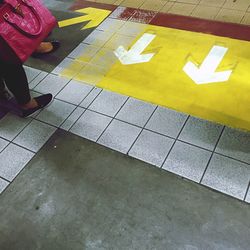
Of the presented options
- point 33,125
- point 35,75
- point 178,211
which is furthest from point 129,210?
point 35,75

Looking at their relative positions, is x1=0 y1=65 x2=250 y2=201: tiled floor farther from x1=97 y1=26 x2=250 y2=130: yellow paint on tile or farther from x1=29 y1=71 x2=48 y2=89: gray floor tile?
x1=29 y1=71 x2=48 y2=89: gray floor tile

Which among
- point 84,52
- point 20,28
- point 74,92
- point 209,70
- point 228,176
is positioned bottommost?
point 228,176

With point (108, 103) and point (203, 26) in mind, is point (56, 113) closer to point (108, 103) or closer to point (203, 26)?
point (108, 103)

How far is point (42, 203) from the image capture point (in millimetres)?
2494

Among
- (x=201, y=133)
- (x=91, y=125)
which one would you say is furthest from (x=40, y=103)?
(x=201, y=133)

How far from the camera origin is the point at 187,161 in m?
2.60

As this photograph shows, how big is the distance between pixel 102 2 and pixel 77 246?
3.86 m

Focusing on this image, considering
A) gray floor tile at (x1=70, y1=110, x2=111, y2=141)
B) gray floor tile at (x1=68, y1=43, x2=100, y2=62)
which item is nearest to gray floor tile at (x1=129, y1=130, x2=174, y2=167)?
gray floor tile at (x1=70, y1=110, x2=111, y2=141)

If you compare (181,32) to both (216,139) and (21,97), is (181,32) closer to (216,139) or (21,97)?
(216,139)

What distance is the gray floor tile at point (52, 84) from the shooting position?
11.3 feet

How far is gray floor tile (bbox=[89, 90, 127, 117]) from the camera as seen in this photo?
311cm

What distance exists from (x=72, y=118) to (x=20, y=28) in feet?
3.23

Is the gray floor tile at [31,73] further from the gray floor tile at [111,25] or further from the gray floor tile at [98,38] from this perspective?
Result: the gray floor tile at [111,25]

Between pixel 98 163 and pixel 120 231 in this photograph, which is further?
pixel 98 163
